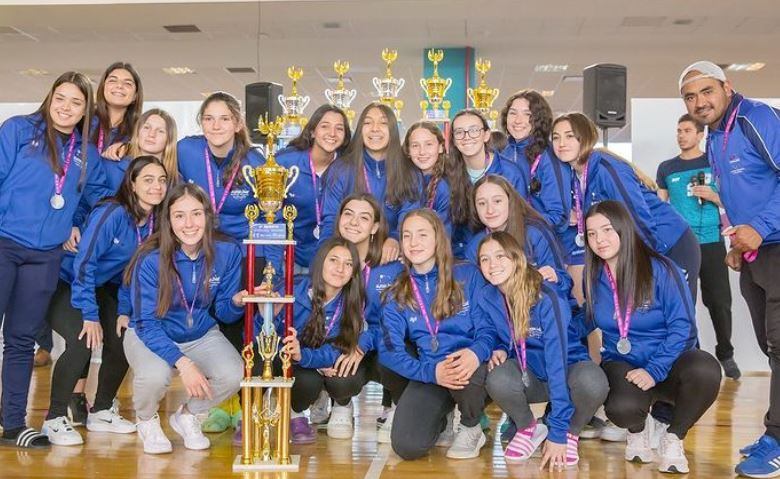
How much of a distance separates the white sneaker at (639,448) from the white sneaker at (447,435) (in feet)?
2.19

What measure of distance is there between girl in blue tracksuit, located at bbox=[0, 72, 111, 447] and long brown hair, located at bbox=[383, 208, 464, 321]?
1321 mm

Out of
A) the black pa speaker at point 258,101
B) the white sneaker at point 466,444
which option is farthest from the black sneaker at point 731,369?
the black pa speaker at point 258,101

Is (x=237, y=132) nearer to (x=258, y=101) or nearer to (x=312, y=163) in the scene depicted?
(x=312, y=163)

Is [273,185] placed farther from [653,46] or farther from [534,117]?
[653,46]

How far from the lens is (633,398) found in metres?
2.99

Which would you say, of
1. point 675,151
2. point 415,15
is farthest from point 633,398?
point 415,15

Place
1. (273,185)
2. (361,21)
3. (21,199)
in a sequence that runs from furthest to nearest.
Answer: (361,21) < (21,199) < (273,185)

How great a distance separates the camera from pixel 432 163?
368cm

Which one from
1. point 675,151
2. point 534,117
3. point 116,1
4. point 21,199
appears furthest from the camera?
point 116,1

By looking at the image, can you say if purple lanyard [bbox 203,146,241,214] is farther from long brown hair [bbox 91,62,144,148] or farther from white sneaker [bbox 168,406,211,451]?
white sneaker [bbox 168,406,211,451]

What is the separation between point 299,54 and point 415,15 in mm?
2482

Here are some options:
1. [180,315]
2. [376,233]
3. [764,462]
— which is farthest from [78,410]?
[764,462]

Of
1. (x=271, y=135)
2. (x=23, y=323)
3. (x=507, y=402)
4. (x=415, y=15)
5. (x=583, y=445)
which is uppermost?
(x=415, y=15)

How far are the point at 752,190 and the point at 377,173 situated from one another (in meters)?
1.56
